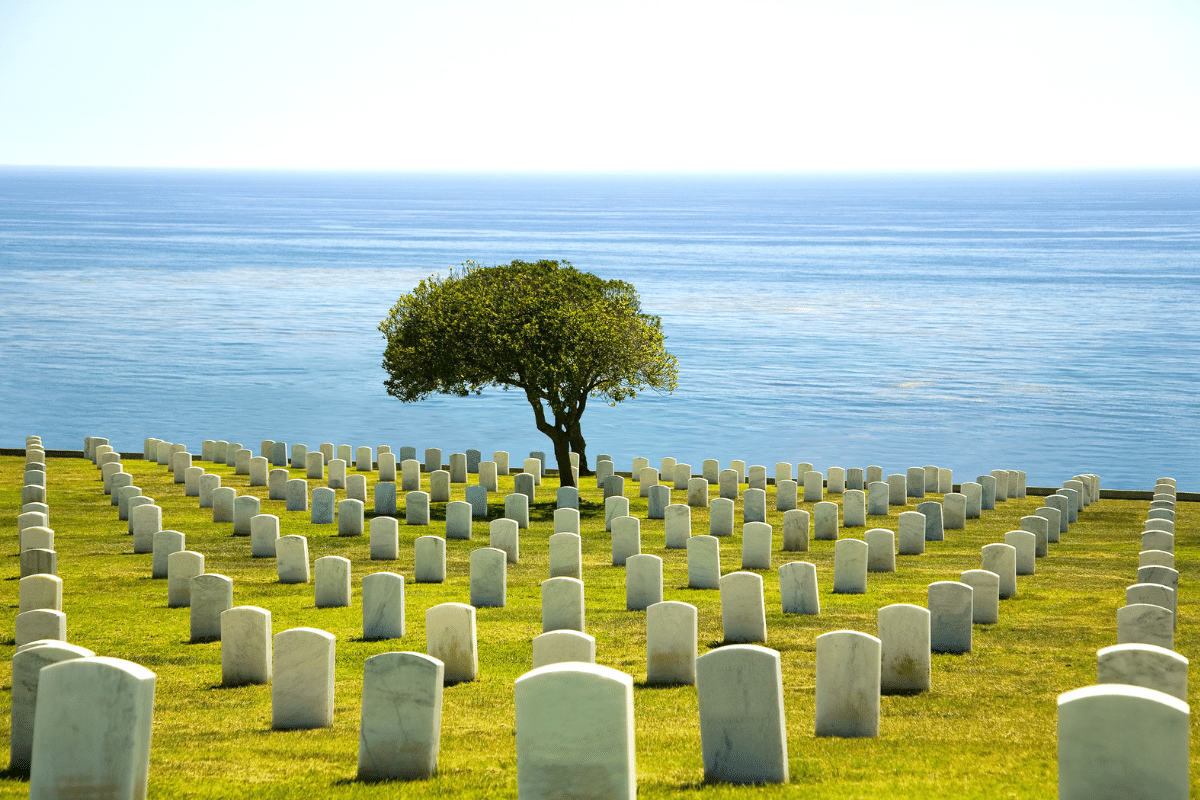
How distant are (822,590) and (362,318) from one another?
74979 mm

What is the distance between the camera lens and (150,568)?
16.0 m

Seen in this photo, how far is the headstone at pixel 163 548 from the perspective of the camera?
15.1 meters

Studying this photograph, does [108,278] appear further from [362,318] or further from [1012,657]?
[1012,657]

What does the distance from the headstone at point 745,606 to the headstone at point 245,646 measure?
173 inches

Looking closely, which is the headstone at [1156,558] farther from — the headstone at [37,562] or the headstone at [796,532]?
the headstone at [37,562]

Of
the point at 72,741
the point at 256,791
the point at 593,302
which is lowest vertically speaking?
the point at 256,791

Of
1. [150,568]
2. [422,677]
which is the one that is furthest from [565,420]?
[422,677]

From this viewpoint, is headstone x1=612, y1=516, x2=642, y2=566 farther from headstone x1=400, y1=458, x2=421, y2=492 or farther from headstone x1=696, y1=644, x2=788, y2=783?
headstone x1=696, y1=644, x2=788, y2=783

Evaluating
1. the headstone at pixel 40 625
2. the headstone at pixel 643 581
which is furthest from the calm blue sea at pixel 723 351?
the headstone at pixel 40 625

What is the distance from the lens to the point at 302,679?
27.8ft

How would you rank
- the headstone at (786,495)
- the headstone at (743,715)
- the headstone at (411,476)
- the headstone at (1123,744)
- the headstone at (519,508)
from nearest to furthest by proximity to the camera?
the headstone at (1123,744)
the headstone at (743,715)
the headstone at (519,508)
the headstone at (786,495)
the headstone at (411,476)

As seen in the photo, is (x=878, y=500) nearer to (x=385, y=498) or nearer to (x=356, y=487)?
(x=385, y=498)

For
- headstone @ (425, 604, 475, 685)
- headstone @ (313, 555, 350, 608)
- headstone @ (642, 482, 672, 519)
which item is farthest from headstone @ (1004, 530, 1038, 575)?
headstone @ (313, 555, 350, 608)

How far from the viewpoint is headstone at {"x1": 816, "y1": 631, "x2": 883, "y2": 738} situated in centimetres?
804
